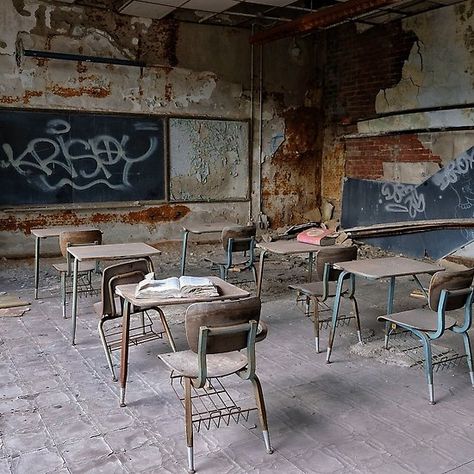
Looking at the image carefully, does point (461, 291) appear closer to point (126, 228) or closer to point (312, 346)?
point (312, 346)

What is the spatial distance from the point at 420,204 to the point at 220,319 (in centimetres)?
577

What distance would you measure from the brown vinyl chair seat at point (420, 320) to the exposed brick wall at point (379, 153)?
4211 mm

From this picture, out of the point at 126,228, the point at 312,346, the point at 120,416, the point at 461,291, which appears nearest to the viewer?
the point at 120,416

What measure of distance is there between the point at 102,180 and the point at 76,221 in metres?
0.66

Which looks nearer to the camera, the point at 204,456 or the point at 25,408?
the point at 204,456

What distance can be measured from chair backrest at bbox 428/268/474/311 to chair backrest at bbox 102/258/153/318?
182 cm

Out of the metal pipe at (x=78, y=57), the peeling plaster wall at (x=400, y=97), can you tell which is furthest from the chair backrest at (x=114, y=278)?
the peeling plaster wall at (x=400, y=97)

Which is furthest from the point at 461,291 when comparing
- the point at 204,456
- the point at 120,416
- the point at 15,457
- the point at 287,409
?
the point at 15,457

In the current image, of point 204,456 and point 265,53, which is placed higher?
point 265,53

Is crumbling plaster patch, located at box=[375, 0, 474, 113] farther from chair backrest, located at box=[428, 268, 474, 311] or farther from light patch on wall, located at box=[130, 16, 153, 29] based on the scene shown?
chair backrest, located at box=[428, 268, 474, 311]

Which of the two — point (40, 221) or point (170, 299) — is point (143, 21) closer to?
point (40, 221)

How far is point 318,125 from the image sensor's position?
9.41 metres

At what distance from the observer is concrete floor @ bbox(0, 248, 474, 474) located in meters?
2.62

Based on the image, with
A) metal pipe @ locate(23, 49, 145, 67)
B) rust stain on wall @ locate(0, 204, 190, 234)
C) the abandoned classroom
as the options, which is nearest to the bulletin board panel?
the abandoned classroom
